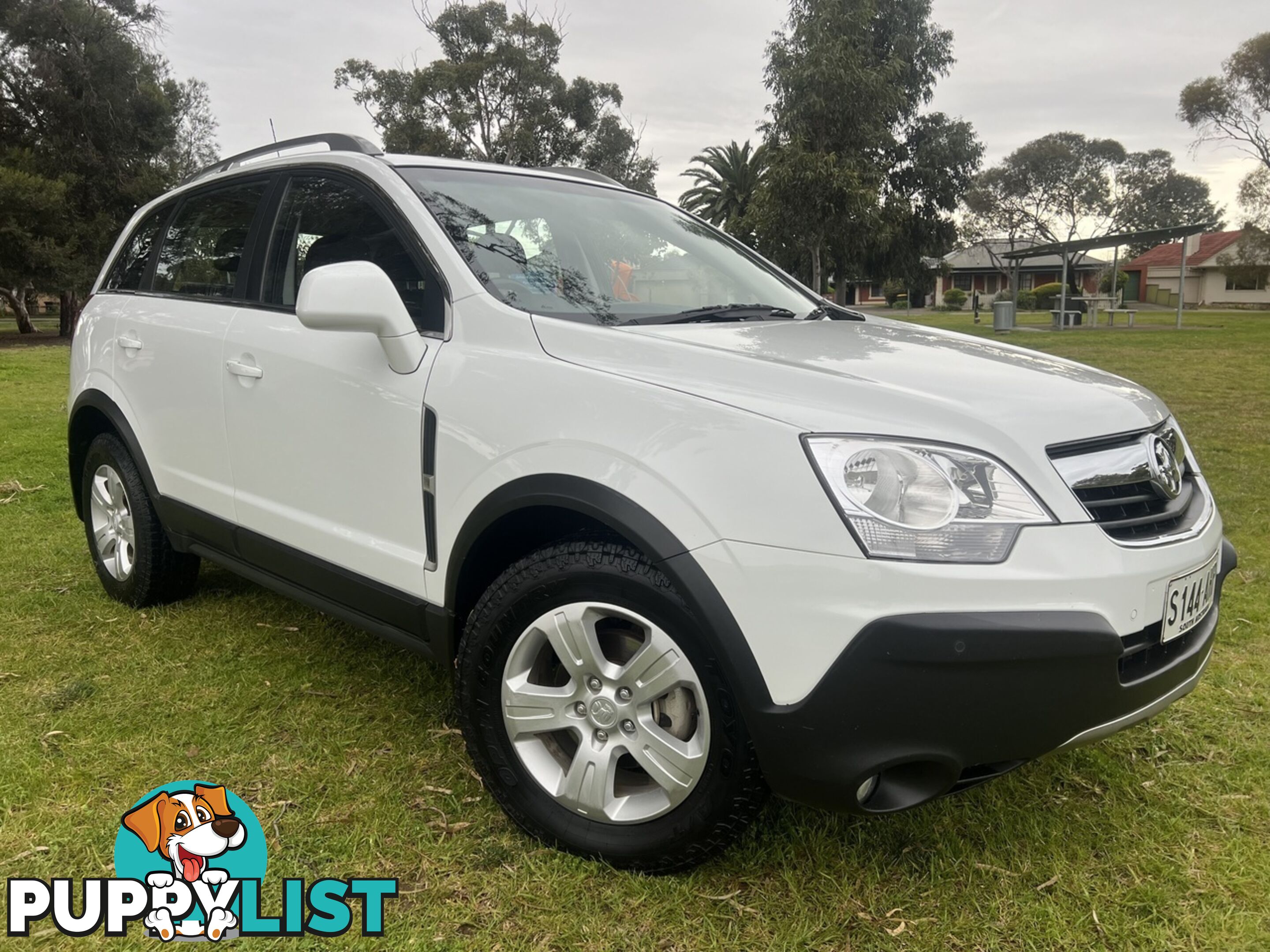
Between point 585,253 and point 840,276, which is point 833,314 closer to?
point 585,253

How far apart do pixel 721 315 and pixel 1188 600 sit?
1365 mm

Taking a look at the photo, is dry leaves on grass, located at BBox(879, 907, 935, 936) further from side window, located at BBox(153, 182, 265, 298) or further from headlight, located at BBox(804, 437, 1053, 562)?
side window, located at BBox(153, 182, 265, 298)

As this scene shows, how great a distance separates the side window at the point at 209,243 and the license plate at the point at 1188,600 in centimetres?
286

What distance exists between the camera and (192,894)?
2072mm

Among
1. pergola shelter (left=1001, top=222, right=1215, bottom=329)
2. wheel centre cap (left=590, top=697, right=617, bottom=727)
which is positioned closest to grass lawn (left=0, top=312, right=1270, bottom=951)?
wheel centre cap (left=590, top=697, right=617, bottom=727)

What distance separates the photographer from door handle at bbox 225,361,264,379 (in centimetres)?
284

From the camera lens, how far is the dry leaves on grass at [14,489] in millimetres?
5695

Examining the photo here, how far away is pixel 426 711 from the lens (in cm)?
294

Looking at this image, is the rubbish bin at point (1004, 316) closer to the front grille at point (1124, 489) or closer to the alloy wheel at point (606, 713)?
the front grille at point (1124, 489)

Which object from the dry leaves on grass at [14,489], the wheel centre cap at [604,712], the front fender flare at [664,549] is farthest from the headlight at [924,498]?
the dry leaves on grass at [14,489]

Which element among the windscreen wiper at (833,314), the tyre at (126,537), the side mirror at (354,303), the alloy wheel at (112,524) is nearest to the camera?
the side mirror at (354,303)

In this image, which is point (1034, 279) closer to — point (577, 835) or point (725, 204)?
point (725, 204)

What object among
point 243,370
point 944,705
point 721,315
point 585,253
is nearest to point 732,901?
point 944,705

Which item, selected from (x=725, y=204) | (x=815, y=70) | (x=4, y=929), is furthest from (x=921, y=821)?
(x=725, y=204)
